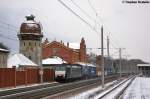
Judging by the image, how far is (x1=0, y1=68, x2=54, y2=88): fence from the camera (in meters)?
53.2

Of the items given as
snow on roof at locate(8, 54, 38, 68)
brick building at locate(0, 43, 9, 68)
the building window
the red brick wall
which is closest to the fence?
the red brick wall

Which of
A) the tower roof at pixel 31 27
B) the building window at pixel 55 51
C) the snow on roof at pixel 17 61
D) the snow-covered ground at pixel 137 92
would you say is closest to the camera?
the snow-covered ground at pixel 137 92

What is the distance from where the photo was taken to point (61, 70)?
70812 millimetres

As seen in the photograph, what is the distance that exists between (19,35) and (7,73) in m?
46.2

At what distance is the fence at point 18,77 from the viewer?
53.2 metres

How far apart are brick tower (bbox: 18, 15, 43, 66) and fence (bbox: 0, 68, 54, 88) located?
2329cm

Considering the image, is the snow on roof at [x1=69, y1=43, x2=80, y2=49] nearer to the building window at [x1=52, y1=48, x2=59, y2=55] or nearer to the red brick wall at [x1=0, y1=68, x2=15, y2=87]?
the building window at [x1=52, y1=48, x2=59, y2=55]

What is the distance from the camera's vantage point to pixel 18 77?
5906 cm

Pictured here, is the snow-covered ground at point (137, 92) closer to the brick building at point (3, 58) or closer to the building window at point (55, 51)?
the brick building at point (3, 58)

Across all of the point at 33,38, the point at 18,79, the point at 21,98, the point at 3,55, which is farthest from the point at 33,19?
the point at 21,98

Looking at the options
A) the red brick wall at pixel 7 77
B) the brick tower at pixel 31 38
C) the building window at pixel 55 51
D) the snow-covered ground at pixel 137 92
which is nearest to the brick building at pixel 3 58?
the red brick wall at pixel 7 77

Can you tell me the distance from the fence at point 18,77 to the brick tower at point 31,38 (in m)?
23.3

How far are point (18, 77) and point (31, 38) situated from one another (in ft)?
134

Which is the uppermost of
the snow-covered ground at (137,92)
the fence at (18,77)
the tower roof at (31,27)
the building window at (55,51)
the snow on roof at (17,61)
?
the tower roof at (31,27)
